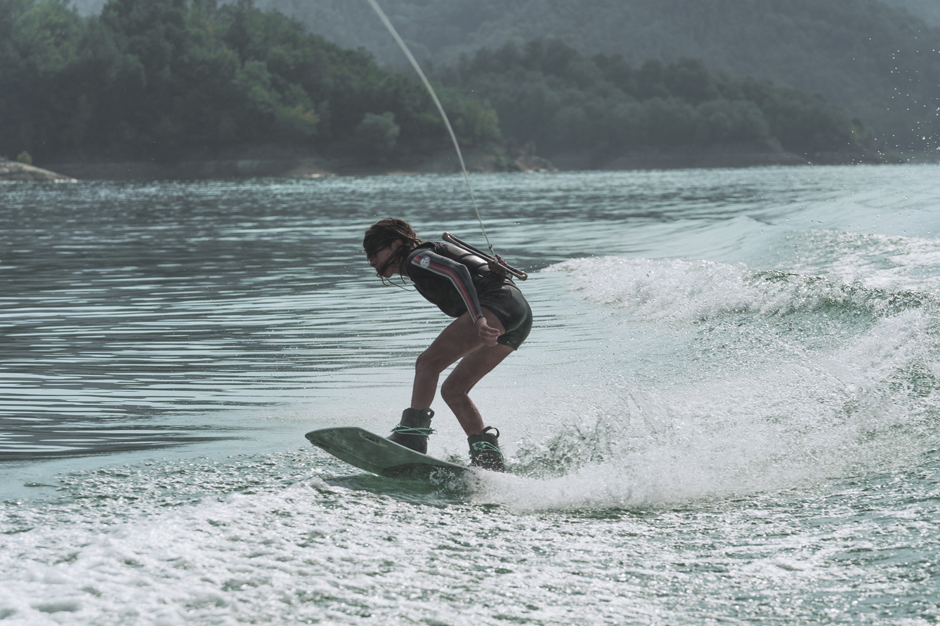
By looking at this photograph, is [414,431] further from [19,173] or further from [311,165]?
[311,165]

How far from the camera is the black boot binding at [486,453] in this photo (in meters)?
5.91

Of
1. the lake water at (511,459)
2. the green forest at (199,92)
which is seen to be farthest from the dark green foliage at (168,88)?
the lake water at (511,459)

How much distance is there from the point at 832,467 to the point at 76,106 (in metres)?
129

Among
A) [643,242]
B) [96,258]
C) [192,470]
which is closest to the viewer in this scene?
[192,470]

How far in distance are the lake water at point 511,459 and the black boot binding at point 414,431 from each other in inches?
11.8

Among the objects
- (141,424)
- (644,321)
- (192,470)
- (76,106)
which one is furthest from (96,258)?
(76,106)

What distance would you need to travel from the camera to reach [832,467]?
6.05m

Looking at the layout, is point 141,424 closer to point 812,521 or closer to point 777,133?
point 812,521

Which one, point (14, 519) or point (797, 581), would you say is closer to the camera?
point (797, 581)

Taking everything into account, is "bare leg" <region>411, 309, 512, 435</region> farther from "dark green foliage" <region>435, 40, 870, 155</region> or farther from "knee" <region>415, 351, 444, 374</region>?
"dark green foliage" <region>435, 40, 870, 155</region>

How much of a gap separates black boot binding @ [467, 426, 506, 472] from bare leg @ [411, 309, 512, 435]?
0.25 ft

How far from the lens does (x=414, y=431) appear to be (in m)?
5.87

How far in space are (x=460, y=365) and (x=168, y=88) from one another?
442ft

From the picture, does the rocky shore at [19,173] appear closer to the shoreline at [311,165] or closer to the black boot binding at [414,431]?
the shoreline at [311,165]
